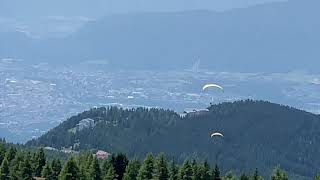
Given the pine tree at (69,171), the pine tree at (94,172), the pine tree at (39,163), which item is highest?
the pine tree at (39,163)

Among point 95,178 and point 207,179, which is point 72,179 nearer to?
point 95,178

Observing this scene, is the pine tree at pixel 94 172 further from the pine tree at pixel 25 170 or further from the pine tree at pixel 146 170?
the pine tree at pixel 25 170

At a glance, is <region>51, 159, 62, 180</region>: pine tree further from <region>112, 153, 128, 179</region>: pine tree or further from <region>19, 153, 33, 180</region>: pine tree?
<region>112, 153, 128, 179</region>: pine tree

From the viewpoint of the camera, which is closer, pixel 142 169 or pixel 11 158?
pixel 142 169

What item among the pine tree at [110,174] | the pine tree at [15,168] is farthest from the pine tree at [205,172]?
the pine tree at [15,168]

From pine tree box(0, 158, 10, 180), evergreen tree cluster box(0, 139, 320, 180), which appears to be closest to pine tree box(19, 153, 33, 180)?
evergreen tree cluster box(0, 139, 320, 180)

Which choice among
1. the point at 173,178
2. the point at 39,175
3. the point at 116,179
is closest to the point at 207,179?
the point at 173,178
